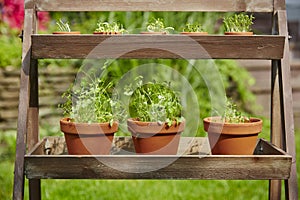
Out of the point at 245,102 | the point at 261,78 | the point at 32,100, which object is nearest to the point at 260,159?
the point at 32,100

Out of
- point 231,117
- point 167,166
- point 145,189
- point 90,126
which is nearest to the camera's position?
point 167,166

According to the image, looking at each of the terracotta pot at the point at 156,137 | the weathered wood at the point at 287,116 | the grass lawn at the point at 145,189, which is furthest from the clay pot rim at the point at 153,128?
the grass lawn at the point at 145,189

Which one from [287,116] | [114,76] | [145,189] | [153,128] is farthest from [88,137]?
[114,76]

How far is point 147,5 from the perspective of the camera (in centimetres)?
236

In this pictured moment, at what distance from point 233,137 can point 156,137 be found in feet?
0.95

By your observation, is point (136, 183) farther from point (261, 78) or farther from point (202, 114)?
point (261, 78)

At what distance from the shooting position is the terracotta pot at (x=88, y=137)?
2207mm

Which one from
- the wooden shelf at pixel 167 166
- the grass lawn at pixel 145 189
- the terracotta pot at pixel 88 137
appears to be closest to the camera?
the wooden shelf at pixel 167 166

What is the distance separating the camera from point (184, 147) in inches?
97.1

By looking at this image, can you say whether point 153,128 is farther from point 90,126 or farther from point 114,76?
point 114,76

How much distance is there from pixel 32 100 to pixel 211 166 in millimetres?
775

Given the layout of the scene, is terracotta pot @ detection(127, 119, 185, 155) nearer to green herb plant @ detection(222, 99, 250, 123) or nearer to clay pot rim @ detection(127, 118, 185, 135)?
clay pot rim @ detection(127, 118, 185, 135)

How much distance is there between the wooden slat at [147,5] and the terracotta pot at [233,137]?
18.2 inches

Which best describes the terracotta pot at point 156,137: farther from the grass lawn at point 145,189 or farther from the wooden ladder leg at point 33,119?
the grass lawn at point 145,189
